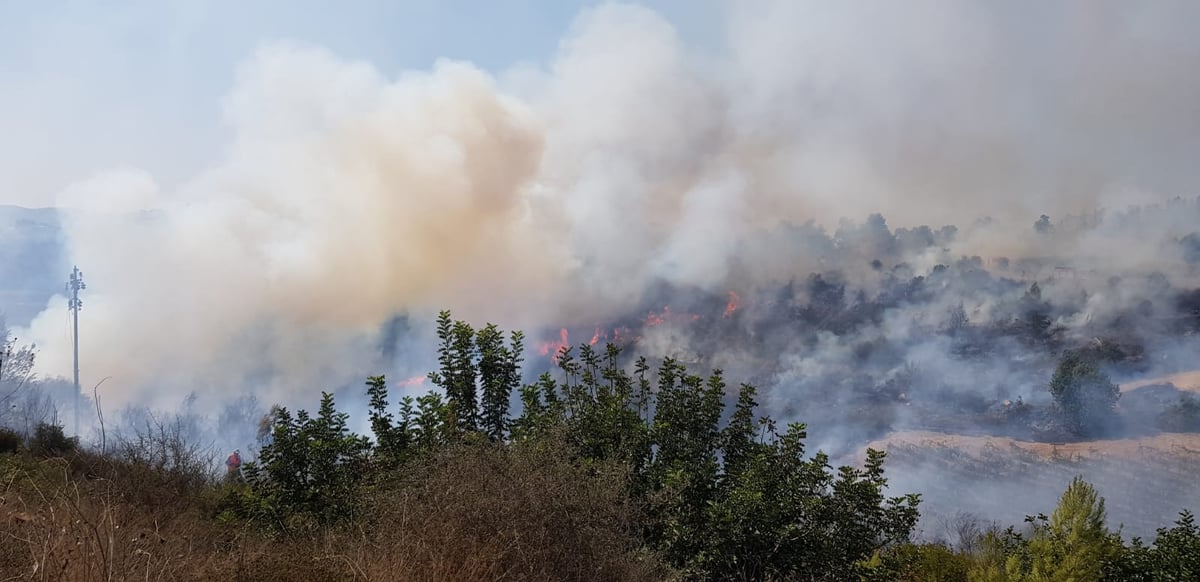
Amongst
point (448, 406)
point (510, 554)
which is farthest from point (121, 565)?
point (448, 406)

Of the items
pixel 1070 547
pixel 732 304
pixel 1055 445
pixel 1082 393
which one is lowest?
pixel 1070 547

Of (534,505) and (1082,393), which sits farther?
(1082,393)

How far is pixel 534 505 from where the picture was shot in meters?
7.36

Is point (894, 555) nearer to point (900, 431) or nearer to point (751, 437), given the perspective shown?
point (751, 437)

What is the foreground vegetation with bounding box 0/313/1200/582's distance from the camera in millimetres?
6105

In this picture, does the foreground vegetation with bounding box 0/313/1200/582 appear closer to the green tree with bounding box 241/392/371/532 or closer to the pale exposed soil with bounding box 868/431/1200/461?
the green tree with bounding box 241/392/371/532

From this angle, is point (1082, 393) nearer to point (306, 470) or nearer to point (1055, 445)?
point (1055, 445)

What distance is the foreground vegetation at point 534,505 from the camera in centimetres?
611

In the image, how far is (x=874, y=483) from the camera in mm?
9680

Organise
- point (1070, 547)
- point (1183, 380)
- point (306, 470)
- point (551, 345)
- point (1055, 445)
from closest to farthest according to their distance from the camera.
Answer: point (1070, 547) → point (306, 470) → point (1183, 380) → point (1055, 445) → point (551, 345)

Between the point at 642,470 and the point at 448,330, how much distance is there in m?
4.44

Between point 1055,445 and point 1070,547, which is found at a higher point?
point 1055,445

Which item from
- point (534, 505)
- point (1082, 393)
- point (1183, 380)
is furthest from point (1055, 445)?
point (534, 505)

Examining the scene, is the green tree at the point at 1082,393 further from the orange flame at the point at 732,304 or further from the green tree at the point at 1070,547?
the green tree at the point at 1070,547
